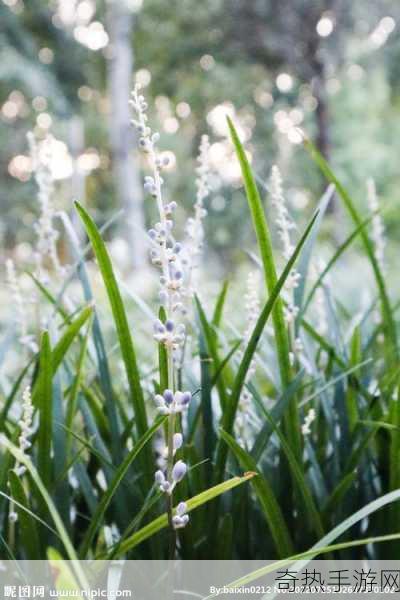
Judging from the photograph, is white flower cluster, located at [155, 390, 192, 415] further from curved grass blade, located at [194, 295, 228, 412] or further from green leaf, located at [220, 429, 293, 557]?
curved grass blade, located at [194, 295, 228, 412]

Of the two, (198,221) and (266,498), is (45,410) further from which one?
(198,221)

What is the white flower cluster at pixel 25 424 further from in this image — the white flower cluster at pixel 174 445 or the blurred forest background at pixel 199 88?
the blurred forest background at pixel 199 88

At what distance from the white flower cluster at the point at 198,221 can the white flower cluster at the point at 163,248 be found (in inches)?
10.7

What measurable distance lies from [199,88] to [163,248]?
563 inches

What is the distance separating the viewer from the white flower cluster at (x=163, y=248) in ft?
1.67

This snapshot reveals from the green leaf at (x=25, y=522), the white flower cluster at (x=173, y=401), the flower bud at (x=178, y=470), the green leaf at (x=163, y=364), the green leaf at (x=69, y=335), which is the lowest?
the green leaf at (x=25, y=522)

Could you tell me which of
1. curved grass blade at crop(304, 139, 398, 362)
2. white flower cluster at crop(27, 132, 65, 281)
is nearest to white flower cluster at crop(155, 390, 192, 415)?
curved grass blade at crop(304, 139, 398, 362)

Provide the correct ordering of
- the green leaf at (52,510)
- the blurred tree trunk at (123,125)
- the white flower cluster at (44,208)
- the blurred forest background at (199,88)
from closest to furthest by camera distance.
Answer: the green leaf at (52,510)
the white flower cluster at (44,208)
the blurred forest background at (199,88)
the blurred tree trunk at (123,125)

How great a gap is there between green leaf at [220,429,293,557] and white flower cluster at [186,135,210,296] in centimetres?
29

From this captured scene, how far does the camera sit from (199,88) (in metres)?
→ 14.0

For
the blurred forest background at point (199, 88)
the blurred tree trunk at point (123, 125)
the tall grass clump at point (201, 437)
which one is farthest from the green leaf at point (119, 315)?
the blurred tree trunk at point (123, 125)

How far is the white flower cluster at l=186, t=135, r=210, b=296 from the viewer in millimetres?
851

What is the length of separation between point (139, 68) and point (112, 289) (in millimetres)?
12567

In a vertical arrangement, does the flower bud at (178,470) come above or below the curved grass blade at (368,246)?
below
